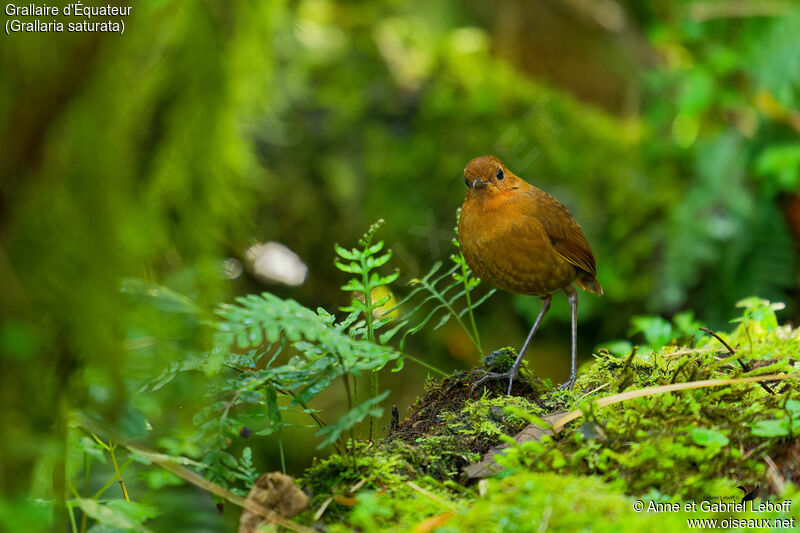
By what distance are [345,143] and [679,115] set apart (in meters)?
2.84

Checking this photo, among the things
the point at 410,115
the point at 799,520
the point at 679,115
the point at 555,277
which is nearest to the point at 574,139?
the point at 679,115

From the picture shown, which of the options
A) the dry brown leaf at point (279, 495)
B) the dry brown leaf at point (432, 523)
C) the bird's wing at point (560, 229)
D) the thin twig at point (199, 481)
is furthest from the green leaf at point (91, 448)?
the bird's wing at point (560, 229)

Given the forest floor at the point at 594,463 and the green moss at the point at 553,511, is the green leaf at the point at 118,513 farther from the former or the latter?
the green moss at the point at 553,511

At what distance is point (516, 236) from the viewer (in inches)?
112

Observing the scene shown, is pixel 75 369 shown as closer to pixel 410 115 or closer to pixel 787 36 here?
pixel 410 115

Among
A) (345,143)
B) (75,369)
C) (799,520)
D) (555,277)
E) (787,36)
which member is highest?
(787,36)

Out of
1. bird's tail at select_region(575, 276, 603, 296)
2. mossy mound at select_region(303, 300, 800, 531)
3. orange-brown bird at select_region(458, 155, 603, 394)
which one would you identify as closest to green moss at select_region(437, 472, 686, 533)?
mossy mound at select_region(303, 300, 800, 531)

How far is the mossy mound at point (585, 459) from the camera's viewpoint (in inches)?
59.0

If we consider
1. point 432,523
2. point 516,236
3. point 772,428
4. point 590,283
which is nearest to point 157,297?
point 432,523

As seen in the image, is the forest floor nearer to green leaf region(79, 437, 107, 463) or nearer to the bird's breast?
green leaf region(79, 437, 107, 463)

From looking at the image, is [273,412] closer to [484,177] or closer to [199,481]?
[199,481]

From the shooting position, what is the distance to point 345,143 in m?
6.07

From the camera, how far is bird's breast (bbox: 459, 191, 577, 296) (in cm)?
280

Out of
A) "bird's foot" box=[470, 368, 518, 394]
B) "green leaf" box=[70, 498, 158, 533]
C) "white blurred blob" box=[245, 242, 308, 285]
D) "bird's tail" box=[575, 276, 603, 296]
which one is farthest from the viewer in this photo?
"white blurred blob" box=[245, 242, 308, 285]
